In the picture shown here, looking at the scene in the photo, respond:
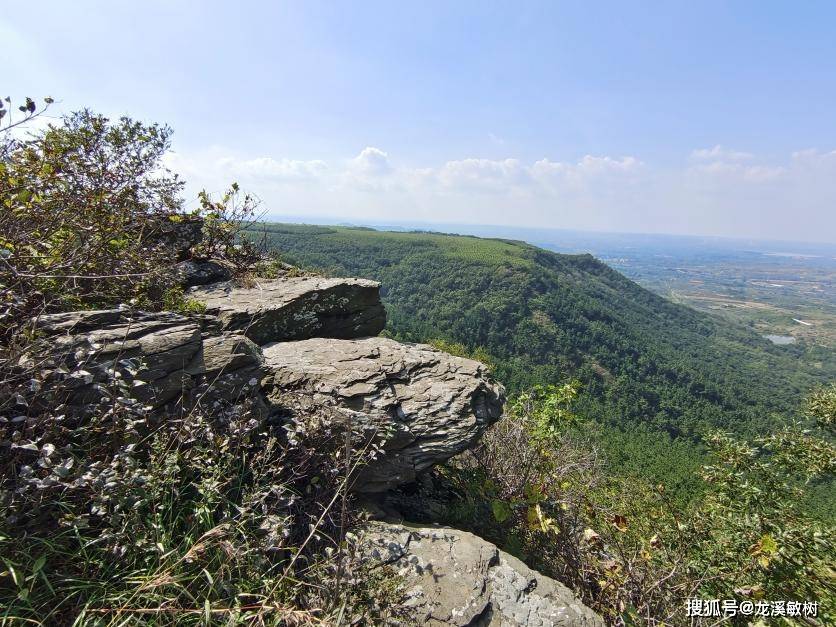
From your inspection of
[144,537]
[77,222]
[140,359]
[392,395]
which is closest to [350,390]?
[392,395]

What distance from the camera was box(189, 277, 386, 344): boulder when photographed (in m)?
6.77

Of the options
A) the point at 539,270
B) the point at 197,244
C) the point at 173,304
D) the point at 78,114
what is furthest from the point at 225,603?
the point at 539,270

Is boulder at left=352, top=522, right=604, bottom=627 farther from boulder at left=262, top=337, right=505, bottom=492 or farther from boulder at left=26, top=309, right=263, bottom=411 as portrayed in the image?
boulder at left=26, top=309, right=263, bottom=411

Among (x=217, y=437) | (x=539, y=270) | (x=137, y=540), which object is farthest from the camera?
(x=539, y=270)

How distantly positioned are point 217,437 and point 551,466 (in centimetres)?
539

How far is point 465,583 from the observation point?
13.6 ft

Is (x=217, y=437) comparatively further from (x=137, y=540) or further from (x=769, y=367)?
(x=769, y=367)

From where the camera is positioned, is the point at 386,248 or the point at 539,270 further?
the point at 386,248

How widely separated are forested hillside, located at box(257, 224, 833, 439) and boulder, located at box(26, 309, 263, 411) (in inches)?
2859

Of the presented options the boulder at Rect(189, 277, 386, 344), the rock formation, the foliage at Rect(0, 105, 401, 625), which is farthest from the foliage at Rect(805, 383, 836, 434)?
the foliage at Rect(0, 105, 401, 625)

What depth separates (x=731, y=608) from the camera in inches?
169

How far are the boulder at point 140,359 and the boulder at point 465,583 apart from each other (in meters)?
2.34

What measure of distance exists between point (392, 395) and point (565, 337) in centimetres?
12937

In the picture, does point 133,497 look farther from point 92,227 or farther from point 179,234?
point 179,234
